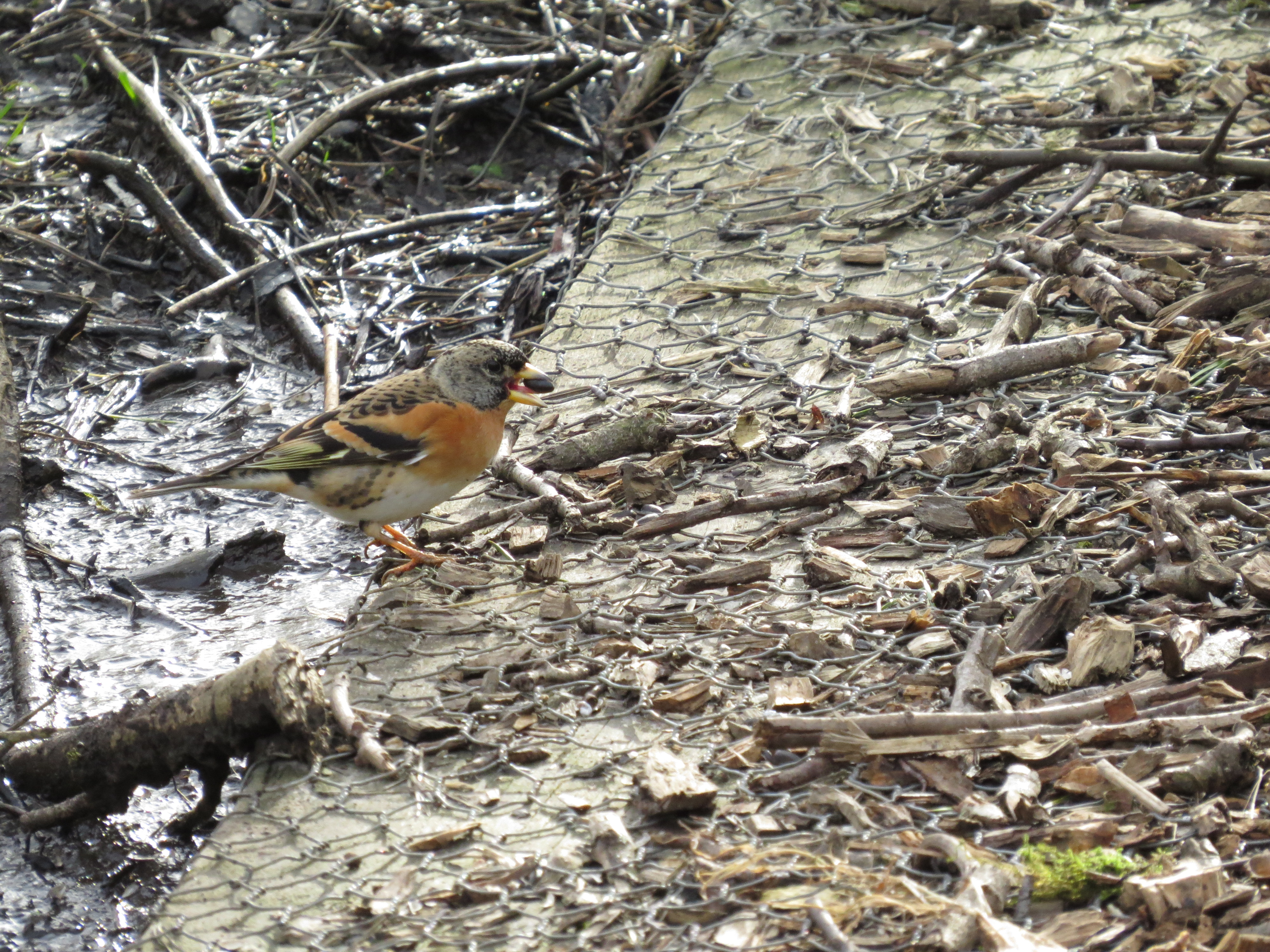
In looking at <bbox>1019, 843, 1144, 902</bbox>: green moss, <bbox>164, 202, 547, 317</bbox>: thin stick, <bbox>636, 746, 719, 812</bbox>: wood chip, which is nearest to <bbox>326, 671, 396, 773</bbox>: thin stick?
<bbox>636, 746, 719, 812</bbox>: wood chip

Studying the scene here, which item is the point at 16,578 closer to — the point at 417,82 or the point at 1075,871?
the point at 1075,871

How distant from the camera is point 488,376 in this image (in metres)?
4.50

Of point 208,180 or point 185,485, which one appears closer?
point 185,485

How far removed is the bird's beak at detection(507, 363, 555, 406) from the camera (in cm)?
454

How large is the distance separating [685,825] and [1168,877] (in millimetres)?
925

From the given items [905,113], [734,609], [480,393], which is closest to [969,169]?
[905,113]

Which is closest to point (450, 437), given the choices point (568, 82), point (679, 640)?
point (679, 640)

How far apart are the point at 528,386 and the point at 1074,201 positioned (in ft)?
7.47

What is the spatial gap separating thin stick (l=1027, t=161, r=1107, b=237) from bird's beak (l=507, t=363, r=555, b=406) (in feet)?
6.77

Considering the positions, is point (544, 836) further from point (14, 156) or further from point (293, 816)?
point (14, 156)

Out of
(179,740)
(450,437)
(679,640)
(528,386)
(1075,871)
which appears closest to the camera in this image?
(1075,871)

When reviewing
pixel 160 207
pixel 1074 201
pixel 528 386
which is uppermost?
pixel 160 207

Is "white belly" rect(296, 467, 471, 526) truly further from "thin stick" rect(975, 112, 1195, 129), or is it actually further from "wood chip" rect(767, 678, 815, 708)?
"thin stick" rect(975, 112, 1195, 129)

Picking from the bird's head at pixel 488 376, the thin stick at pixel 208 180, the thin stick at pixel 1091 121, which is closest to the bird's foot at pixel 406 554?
the bird's head at pixel 488 376
